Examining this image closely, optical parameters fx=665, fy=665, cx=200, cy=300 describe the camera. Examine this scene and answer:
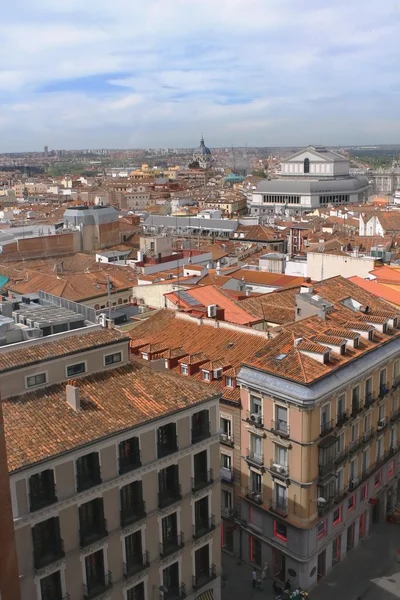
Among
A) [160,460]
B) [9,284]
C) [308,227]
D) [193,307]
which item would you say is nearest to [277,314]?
[193,307]

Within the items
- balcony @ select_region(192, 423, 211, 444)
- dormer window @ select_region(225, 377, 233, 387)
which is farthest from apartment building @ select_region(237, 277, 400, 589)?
balcony @ select_region(192, 423, 211, 444)

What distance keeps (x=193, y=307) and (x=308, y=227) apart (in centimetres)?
6876

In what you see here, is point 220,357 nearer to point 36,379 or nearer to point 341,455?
point 341,455

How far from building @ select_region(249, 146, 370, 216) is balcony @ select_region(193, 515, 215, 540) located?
134 metres

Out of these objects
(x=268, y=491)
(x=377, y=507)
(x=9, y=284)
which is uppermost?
(x=9, y=284)

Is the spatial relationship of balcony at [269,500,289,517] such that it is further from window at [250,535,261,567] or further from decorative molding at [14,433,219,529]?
decorative molding at [14,433,219,529]

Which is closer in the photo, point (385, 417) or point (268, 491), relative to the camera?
point (268, 491)

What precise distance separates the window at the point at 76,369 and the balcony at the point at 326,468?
12.2m

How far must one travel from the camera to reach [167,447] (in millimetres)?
24219

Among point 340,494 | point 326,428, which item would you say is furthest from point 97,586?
point 340,494

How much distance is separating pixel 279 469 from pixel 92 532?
36.0 ft

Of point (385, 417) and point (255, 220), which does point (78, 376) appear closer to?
point (385, 417)

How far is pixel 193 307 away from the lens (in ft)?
138

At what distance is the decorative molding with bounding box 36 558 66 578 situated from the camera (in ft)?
67.9
